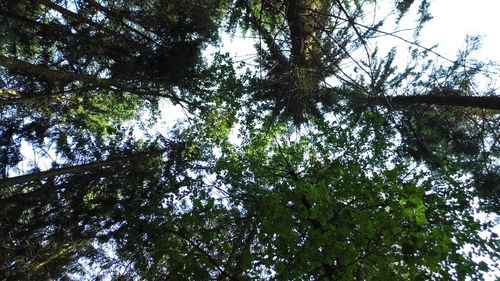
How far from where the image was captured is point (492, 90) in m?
6.43

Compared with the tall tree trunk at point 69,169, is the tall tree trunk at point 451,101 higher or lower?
higher

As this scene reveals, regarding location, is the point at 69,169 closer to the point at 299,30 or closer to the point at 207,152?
the point at 207,152

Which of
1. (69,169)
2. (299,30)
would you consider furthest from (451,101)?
(69,169)

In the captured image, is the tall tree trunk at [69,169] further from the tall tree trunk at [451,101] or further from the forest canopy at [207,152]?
the tall tree trunk at [451,101]

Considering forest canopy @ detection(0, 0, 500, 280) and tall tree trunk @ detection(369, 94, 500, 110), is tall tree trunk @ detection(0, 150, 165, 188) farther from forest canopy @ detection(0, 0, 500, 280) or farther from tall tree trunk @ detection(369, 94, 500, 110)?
tall tree trunk @ detection(369, 94, 500, 110)

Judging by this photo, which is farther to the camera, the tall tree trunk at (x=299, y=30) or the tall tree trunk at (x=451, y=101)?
the tall tree trunk at (x=451, y=101)

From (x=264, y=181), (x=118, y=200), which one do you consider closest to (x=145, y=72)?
(x=118, y=200)

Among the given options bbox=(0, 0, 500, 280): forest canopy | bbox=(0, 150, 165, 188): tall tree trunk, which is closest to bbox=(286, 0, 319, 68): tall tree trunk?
bbox=(0, 0, 500, 280): forest canopy

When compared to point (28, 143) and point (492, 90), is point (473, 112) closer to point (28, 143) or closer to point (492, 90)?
point (492, 90)

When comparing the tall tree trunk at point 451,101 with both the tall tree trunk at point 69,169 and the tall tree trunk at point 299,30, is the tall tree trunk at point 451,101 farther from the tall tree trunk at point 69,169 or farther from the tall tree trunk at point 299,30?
the tall tree trunk at point 69,169

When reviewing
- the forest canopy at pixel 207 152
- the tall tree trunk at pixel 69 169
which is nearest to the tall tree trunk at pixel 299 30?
the forest canopy at pixel 207 152

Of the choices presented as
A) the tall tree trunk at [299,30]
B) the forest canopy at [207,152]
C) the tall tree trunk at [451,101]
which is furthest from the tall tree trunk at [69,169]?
the tall tree trunk at [451,101]

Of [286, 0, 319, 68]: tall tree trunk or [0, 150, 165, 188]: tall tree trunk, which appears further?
[0, 150, 165, 188]: tall tree trunk

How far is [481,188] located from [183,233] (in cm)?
652
